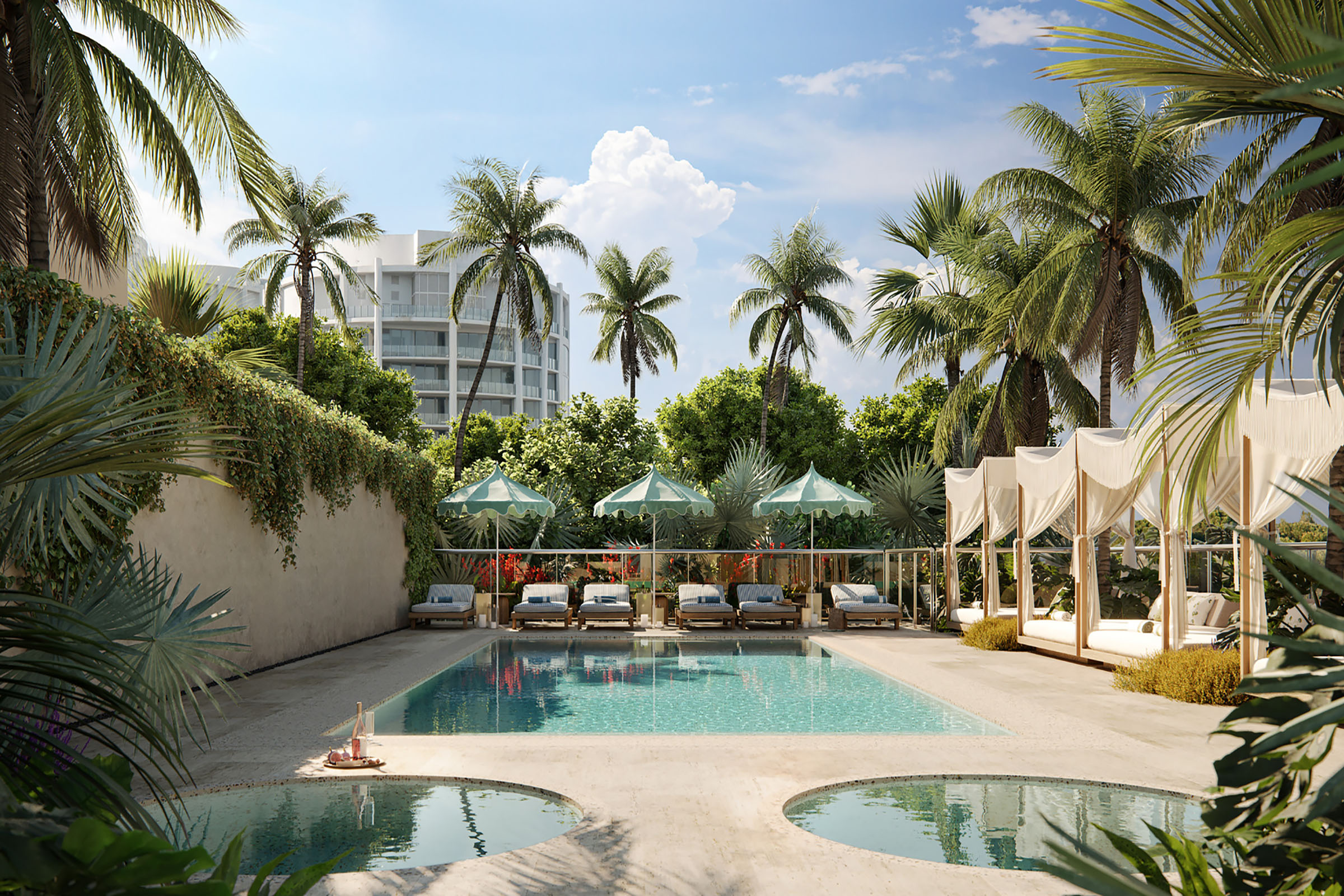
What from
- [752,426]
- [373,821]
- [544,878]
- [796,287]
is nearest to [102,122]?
[373,821]

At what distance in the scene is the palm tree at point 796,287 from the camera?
31.2 m

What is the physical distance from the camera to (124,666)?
2.39 meters

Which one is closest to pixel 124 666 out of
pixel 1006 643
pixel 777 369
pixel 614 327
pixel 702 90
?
Answer: pixel 702 90

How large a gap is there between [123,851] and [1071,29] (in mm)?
3319

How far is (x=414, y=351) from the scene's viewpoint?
60.3 m

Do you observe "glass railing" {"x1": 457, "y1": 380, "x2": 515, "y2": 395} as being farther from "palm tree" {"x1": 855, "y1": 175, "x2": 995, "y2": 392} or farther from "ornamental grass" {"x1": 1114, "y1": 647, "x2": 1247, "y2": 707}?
"ornamental grass" {"x1": 1114, "y1": 647, "x2": 1247, "y2": 707}

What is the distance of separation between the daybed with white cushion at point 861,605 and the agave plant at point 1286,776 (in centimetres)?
1453

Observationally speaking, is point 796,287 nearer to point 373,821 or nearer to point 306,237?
point 306,237

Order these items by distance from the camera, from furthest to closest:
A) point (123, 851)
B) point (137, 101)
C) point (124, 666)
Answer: point (137, 101)
point (124, 666)
point (123, 851)

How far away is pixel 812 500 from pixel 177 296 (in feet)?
33.8

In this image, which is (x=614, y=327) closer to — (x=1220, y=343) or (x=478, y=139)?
(x=478, y=139)

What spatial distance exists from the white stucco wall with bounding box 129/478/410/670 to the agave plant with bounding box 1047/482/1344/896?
6.09m

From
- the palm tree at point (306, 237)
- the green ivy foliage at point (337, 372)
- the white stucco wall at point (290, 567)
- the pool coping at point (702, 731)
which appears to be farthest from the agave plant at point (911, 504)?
the palm tree at point (306, 237)

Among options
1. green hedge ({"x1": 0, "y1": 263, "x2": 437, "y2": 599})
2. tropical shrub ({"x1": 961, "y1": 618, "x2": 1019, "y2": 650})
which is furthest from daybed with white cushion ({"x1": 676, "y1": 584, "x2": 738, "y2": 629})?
green hedge ({"x1": 0, "y1": 263, "x2": 437, "y2": 599})
